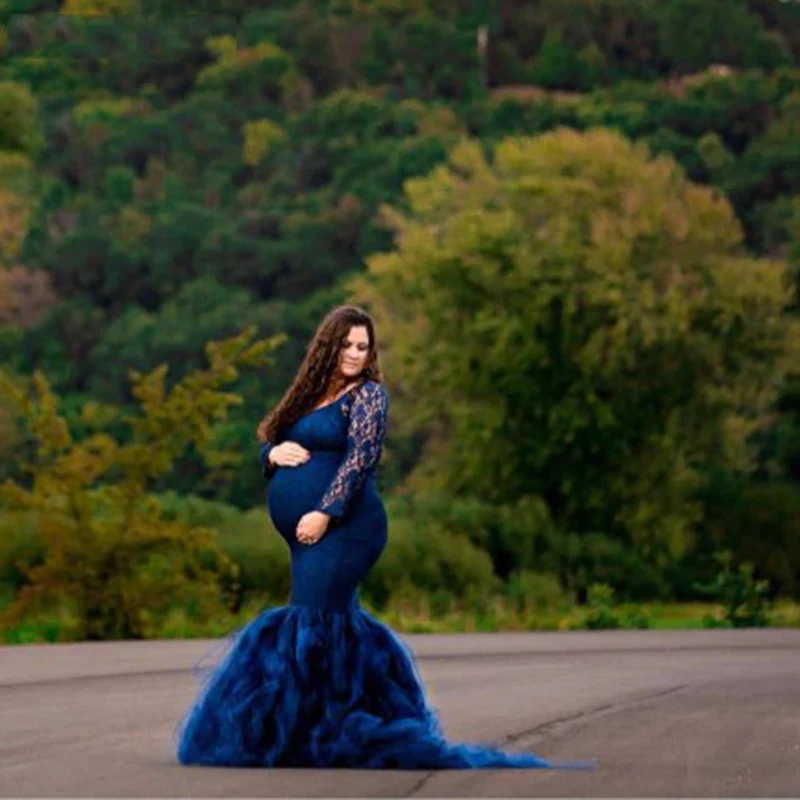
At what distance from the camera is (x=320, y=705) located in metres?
14.5

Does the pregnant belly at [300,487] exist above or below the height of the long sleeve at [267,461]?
below

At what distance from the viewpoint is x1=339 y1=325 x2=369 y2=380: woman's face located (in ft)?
47.5

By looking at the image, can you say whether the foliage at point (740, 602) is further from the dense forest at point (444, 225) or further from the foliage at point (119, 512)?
the foliage at point (119, 512)

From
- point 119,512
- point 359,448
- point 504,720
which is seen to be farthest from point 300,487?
point 119,512

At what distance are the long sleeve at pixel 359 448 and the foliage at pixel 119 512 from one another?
16524mm

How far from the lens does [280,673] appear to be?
1442cm

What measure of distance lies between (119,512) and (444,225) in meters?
45.9

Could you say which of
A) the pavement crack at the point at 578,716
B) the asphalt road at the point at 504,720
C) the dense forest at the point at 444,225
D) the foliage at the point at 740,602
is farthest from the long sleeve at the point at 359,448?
the foliage at the point at 740,602

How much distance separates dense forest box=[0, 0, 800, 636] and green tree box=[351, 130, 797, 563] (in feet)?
0.30

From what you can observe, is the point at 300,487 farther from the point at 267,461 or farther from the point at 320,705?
the point at 320,705

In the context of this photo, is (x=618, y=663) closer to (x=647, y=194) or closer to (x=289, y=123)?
(x=647, y=194)

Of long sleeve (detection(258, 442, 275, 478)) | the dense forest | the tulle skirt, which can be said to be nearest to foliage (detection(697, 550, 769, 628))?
the dense forest

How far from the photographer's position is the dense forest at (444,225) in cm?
7169

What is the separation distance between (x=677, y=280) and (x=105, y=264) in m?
49.9
